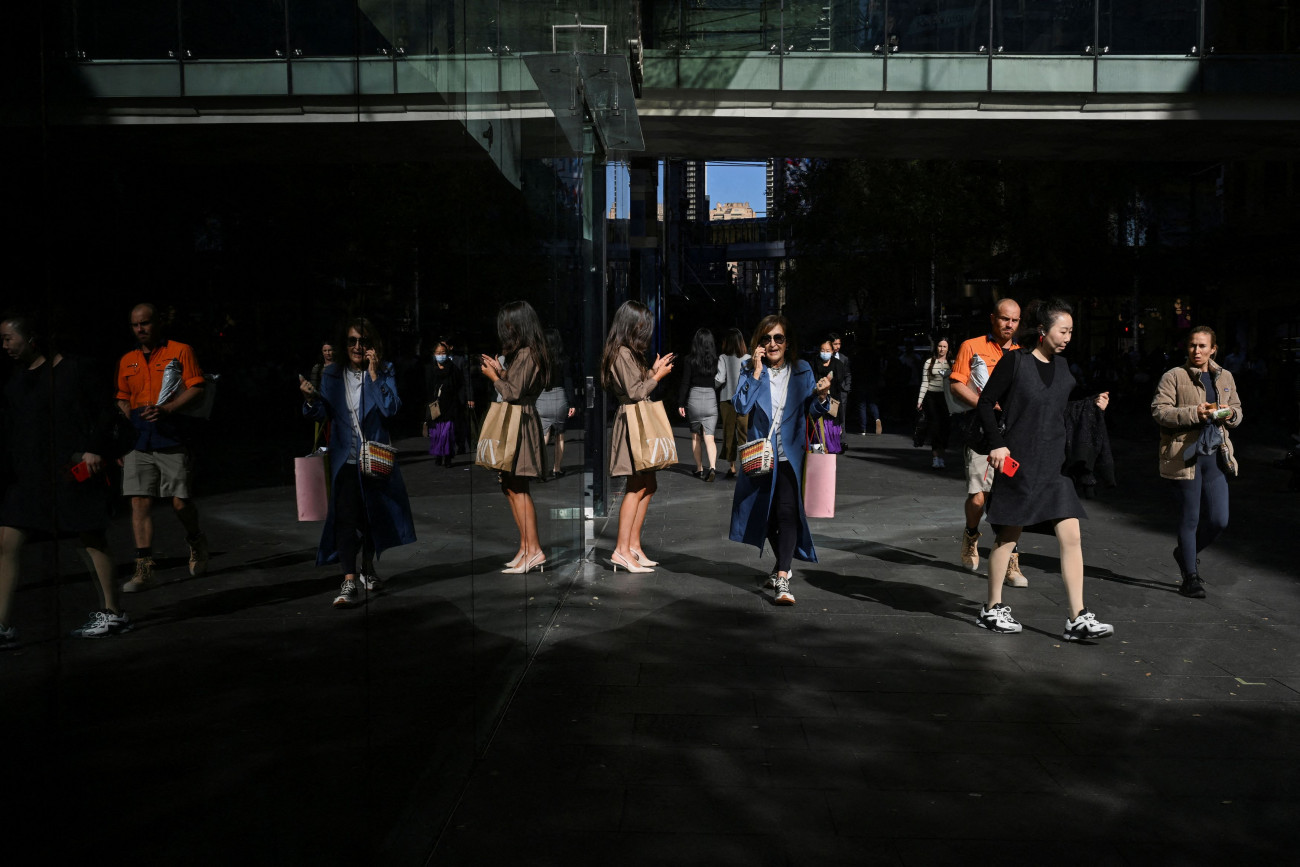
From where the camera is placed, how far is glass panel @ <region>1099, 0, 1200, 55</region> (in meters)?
18.7

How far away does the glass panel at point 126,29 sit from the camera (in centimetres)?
158

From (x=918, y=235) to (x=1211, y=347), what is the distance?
1118 inches

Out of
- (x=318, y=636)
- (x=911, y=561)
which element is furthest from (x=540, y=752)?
(x=911, y=561)

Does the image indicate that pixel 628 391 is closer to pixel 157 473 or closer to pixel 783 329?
pixel 783 329

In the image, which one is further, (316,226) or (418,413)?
(418,413)

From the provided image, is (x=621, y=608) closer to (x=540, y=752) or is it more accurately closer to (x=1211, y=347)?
(x=540, y=752)

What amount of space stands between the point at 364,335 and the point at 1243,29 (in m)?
19.5

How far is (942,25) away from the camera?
18953 mm

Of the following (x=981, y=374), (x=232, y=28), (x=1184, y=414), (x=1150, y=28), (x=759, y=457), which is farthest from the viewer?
(x=1150, y=28)

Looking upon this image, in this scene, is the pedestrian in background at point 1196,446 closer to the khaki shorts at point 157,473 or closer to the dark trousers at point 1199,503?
the dark trousers at point 1199,503

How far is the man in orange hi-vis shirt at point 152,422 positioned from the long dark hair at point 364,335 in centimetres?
69

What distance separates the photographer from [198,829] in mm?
1847

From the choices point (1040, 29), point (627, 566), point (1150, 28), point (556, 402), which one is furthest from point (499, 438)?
point (1150, 28)

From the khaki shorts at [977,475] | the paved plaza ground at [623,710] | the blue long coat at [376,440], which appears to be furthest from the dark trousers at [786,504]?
the blue long coat at [376,440]
